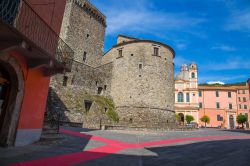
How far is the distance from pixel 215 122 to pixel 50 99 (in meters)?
41.4

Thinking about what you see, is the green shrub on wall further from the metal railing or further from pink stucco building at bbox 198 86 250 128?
pink stucco building at bbox 198 86 250 128

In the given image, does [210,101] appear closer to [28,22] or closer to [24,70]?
[24,70]

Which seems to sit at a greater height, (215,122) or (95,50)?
(95,50)

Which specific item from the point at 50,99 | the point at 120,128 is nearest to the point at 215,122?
the point at 120,128

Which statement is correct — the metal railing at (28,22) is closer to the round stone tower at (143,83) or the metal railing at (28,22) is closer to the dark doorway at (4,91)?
the dark doorway at (4,91)

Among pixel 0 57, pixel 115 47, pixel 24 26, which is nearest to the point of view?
pixel 0 57

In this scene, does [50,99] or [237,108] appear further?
[237,108]

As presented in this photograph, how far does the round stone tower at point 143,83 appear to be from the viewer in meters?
24.0

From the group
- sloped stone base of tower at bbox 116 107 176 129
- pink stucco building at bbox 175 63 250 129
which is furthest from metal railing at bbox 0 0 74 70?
pink stucco building at bbox 175 63 250 129

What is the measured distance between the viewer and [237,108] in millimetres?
45906

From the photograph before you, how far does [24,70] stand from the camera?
6941mm

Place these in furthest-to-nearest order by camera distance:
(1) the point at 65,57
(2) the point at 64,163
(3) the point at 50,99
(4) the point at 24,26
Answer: (3) the point at 50,99, (1) the point at 65,57, (4) the point at 24,26, (2) the point at 64,163

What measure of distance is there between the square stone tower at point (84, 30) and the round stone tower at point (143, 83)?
4030 millimetres

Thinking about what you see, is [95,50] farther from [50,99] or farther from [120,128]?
[120,128]
